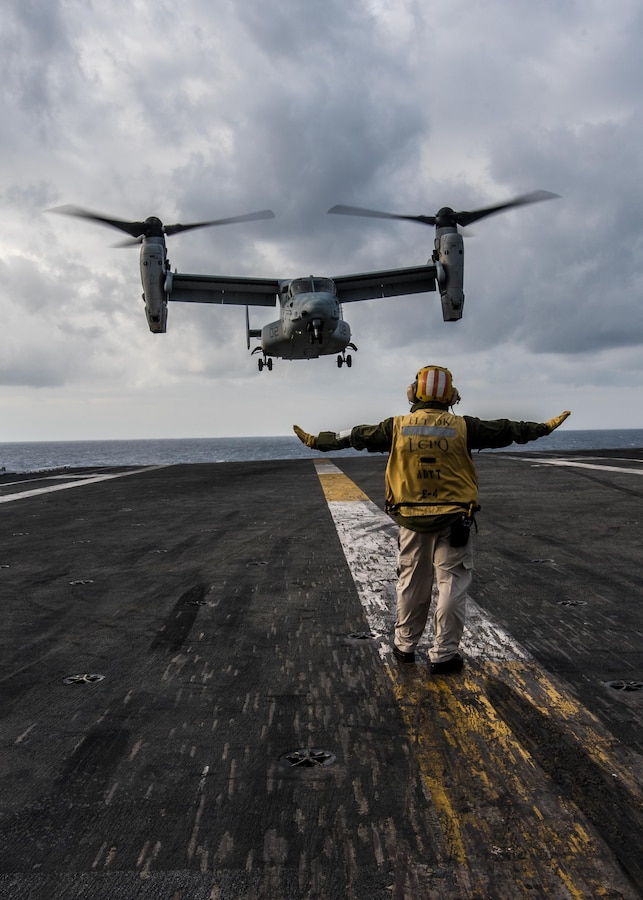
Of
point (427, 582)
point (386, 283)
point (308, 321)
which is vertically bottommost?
point (427, 582)

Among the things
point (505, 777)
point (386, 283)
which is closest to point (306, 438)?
point (505, 777)

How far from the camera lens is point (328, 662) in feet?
11.8

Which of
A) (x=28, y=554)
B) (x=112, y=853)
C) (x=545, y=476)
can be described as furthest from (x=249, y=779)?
(x=545, y=476)

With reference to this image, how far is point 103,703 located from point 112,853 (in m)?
Result: 1.22

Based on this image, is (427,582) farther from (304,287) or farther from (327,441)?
(304,287)

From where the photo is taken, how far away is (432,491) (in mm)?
3811

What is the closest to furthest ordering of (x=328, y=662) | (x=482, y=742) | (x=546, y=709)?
(x=482, y=742) < (x=546, y=709) < (x=328, y=662)

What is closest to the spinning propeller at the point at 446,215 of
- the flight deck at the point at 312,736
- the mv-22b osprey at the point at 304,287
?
the mv-22b osprey at the point at 304,287

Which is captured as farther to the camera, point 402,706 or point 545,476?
point 545,476

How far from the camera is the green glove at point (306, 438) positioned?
4.23 metres

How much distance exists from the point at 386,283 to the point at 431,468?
32.1 m

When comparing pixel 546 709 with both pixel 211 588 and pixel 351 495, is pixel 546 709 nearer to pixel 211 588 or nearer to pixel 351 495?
pixel 211 588

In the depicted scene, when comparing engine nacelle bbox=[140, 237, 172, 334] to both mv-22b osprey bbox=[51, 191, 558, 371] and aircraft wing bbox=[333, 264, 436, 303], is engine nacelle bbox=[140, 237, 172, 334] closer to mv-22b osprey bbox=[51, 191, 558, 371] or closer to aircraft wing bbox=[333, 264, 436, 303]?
mv-22b osprey bbox=[51, 191, 558, 371]

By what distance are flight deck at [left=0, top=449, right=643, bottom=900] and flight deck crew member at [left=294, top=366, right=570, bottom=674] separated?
30cm
